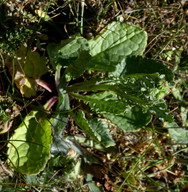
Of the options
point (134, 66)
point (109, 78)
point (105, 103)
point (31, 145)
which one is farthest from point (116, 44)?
point (31, 145)

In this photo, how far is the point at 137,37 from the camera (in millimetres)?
2475

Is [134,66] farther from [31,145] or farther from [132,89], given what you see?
[31,145]

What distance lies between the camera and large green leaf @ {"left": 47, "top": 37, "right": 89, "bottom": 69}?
2251mm

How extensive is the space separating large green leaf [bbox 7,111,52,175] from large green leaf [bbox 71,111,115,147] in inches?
9.2

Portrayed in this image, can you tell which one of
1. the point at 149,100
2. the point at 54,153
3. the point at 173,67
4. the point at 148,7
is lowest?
the point at 54,153

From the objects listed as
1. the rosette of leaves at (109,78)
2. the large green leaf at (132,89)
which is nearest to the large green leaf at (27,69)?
the rosette of leaves at (109,78)

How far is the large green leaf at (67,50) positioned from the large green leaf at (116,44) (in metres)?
0.18

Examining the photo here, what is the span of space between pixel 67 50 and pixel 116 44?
0.44m

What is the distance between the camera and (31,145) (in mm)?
2275

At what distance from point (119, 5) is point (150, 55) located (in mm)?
531

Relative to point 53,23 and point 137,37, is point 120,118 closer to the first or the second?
point 137,37

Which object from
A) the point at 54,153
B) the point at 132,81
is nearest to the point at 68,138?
the point at 54,153

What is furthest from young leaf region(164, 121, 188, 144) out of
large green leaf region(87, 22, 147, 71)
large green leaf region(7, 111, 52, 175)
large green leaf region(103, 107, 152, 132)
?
large green leaf region(7, 111, 52, 175)

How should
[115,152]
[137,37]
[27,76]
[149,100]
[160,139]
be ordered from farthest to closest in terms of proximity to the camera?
1. [160,139]
2. [115,152]
3. [137,37]
4. [27,76]
5. [149,100]
